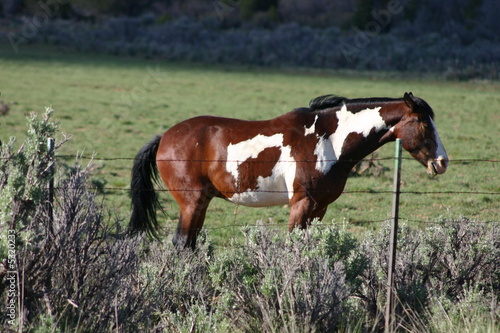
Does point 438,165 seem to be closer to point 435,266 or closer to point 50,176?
point 435,266

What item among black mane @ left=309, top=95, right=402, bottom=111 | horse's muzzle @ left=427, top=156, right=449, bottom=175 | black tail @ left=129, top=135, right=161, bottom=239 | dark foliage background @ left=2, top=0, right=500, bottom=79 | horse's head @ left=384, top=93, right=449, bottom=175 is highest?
dark foliage background @ left=2, top=0, right=500, bottom=79

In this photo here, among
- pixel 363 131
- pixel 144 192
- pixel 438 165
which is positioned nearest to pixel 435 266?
→ pixel 438 165

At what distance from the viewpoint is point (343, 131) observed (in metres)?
5.96

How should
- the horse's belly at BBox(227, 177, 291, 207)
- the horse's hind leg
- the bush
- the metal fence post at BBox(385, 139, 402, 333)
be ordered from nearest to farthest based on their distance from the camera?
the metal fence post at BBox(385, 139, 402, 333)
the bush
the horse's belly at BBox(227, 177, 291, 207)
the horse's hind leg

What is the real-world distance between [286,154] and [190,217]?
1137 millimetres

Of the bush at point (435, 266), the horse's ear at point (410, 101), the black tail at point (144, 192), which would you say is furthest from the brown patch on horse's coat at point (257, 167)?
the horse's ear at point (410, 101)

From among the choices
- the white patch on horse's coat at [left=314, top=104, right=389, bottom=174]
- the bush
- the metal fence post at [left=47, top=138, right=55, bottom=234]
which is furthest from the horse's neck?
the metal fence post at [left=47, top=138, right=55, bottom=234]

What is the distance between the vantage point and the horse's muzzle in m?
5.70

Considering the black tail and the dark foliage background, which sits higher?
the dark foliage background

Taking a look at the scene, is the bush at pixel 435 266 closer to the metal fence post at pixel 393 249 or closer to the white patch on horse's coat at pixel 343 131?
the metal fence post at pixel 393 249

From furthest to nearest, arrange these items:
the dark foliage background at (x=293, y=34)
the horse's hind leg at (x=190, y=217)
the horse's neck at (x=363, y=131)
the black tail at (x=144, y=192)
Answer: the dark foliage background at (x=293, y=34), the black tail at (x=144, y=192), the horse's hind leg at (x=190, y=217), the horse's neck at (x=363, y=131)

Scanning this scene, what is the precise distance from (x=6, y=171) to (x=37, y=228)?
0.48 m

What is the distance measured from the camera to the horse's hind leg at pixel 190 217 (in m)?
6.15

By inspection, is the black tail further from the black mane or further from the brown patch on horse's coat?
the black mane
